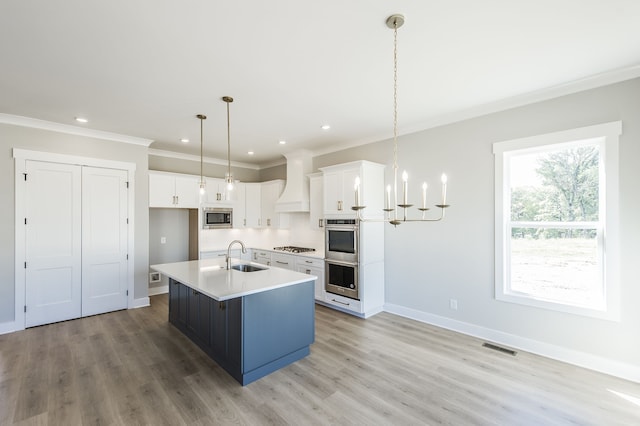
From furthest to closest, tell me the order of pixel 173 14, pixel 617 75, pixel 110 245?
1. pixel 110 245
2. pixel 617 75
3. pixel 173 14

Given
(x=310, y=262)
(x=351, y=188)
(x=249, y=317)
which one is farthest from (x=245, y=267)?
(x=351, y=188)

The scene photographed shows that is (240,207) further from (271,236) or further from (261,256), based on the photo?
(261,256)

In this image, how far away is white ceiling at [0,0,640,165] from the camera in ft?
6.02

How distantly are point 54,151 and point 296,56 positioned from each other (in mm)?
3870

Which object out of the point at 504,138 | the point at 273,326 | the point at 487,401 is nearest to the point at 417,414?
the point at 487,401

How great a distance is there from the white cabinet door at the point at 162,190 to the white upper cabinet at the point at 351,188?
2779 millimetres

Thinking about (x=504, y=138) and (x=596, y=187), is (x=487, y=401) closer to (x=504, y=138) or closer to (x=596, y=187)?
(x=596, y=187)

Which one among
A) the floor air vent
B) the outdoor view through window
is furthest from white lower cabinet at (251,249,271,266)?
the outdoor view through window

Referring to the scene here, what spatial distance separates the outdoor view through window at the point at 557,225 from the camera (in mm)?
2893

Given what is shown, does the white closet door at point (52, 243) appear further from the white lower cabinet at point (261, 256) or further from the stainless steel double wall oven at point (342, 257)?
the stainless steel double wall oven at point (342, 257)

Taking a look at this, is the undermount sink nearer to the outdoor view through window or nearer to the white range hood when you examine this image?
the white range hood

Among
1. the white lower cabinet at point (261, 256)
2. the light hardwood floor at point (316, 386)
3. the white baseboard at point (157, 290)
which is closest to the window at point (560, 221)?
the light hardwood floor at point (316, 386)

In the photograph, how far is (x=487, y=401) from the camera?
7.66 ft

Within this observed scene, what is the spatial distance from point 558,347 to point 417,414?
1.92 metres
